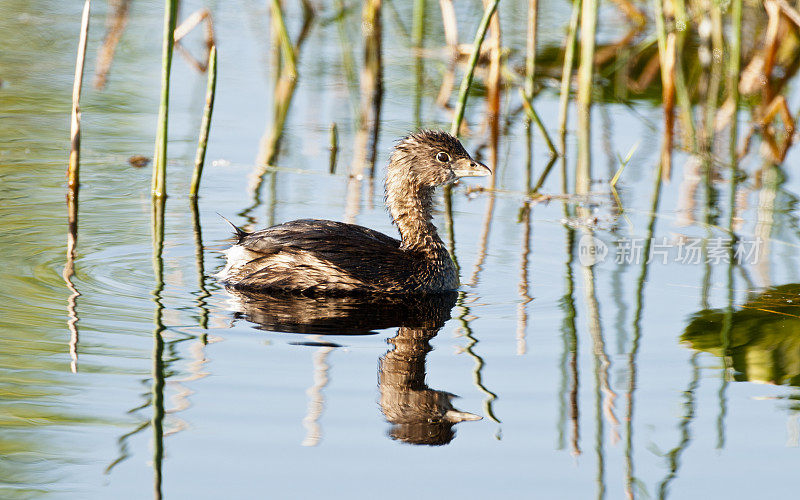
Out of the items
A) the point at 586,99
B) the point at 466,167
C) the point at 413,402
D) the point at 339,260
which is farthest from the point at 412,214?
→ the point at 586,99

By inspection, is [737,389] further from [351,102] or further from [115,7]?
[115,7]

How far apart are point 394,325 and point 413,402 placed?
1.16 m

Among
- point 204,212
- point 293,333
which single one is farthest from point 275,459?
point 204,212

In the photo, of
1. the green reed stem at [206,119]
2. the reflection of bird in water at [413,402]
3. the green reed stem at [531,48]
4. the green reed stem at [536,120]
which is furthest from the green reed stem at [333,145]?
the reflection of bird in water at [413,402]

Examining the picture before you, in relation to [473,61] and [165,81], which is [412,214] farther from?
[165,81]

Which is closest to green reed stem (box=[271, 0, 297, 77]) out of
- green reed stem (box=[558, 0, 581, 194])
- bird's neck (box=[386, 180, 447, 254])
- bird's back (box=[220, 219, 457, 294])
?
green reed stem (box=[558, 0, 581, 194])

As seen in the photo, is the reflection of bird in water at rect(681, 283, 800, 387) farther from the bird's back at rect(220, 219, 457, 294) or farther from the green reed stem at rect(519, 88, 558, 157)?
the green reed stem at rect(519, 88, 558, 157)

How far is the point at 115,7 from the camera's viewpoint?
14.6 m

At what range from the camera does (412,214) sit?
6879mm

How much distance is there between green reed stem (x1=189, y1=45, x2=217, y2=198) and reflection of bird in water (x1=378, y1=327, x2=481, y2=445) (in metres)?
2.55

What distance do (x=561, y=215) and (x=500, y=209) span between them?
0.44m

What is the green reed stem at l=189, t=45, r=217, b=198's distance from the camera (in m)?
7.21

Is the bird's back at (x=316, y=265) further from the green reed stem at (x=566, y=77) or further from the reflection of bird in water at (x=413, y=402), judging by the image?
the green reed stem at (x=566, y=77)

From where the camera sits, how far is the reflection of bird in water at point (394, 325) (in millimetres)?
4590
